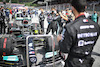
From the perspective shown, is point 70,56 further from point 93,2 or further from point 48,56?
point 93,2

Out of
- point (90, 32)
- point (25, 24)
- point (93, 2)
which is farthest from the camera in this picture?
point (93, 2)

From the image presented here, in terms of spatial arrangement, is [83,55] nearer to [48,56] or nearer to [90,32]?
[90,32]

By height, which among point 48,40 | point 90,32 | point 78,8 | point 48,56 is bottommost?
point 48,56

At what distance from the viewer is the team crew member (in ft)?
5.29

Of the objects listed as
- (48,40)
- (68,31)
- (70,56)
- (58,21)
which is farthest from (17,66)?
(58,21)

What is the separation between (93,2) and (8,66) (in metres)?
29.2

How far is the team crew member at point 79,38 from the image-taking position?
161 centimetres

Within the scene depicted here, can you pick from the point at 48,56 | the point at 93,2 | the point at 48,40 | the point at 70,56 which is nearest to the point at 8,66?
the point at 48,56

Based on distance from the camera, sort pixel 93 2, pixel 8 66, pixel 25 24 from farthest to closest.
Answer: pixel 93 2 → pixel 25 24 → pixel 8 66

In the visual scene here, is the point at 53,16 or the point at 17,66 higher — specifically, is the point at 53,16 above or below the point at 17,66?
above

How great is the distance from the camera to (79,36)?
1.62 m

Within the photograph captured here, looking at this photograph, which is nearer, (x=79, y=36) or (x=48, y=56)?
(x=79, y=36)

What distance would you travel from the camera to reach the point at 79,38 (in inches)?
64.5

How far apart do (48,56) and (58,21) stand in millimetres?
3364
